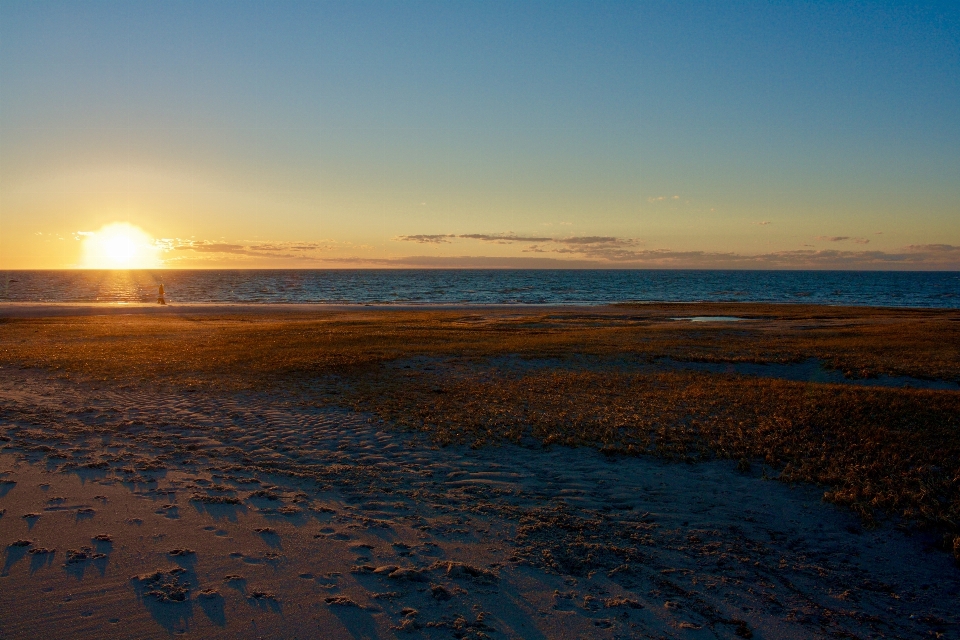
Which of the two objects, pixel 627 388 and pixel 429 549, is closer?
pixel 429 549

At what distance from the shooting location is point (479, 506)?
854 centimetres

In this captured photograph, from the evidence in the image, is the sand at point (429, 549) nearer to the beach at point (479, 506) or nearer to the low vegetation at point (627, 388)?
the beach at point (479, 506)

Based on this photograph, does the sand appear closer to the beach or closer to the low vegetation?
the beach

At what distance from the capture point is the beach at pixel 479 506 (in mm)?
5863

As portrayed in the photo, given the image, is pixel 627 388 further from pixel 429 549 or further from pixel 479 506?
pixel 429 549

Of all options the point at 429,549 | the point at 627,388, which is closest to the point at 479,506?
the point at 429,549

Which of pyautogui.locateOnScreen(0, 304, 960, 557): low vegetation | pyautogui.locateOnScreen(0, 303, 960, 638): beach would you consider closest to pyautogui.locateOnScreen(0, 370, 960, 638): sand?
pyautogui.locateOnScreen(0, 303, 960, 638): beach

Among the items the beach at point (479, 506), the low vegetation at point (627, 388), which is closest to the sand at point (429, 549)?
the beach at point (479, 506)

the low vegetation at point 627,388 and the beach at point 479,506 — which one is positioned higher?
the low vegetation at point 627,388

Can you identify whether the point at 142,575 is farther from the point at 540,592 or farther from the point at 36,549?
the point at 540,592

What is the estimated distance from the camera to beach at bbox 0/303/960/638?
5.86m

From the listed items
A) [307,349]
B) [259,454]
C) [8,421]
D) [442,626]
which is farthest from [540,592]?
[307,349]

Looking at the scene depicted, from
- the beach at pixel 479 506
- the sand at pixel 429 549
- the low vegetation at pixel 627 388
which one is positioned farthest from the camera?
the low vegetation at pixel 627 388

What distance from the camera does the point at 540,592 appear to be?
626 centimetres
